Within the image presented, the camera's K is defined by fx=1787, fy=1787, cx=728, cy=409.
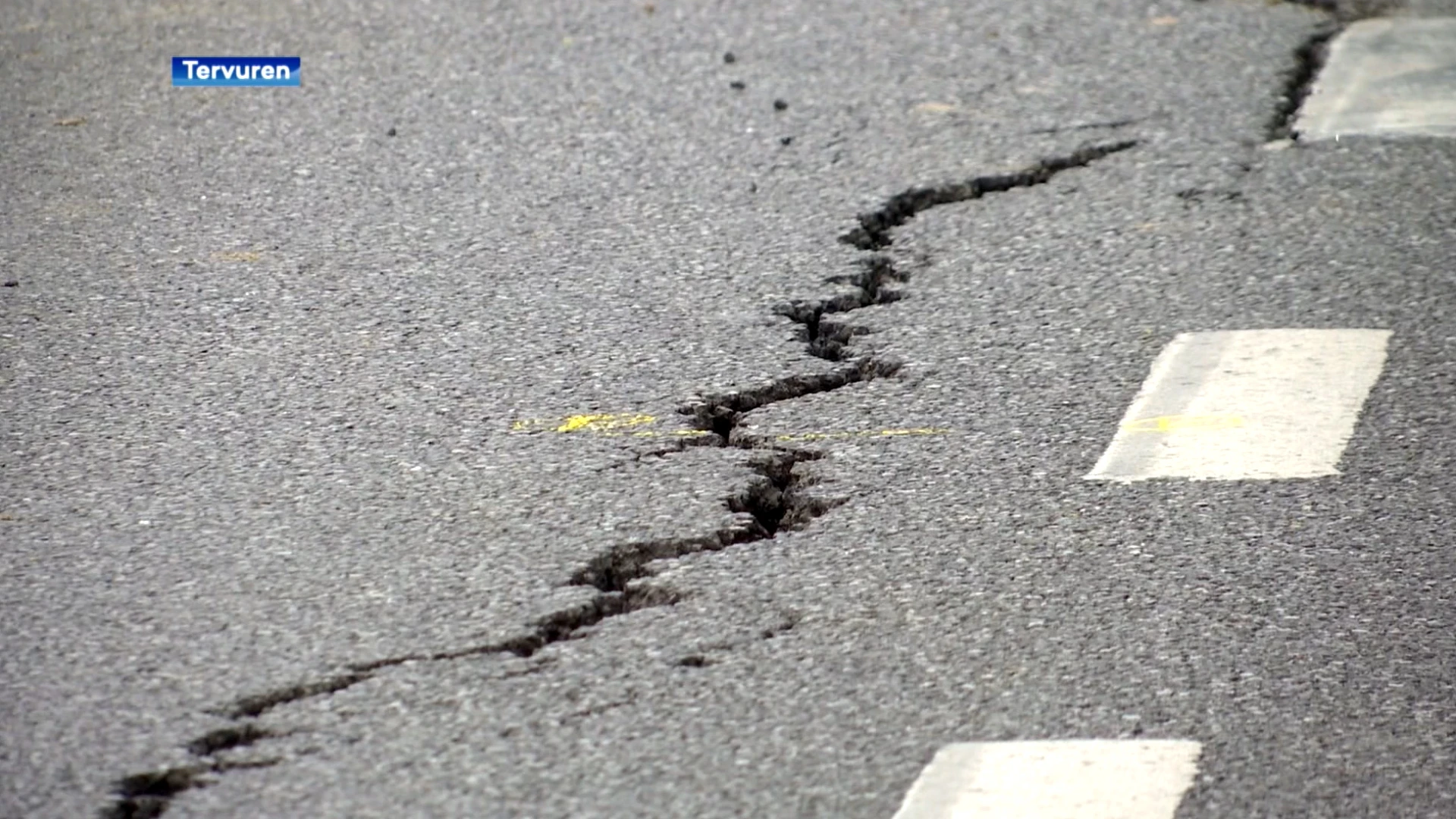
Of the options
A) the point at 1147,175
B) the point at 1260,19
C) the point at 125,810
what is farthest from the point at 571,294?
the point at 1260,19

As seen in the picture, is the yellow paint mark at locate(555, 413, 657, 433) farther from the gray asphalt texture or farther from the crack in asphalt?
the crack in asphalt

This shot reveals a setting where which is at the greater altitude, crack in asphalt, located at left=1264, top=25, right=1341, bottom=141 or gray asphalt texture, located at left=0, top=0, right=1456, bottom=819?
crack in asphalt, located at left=1264, top=25, right=1341, bottom=141

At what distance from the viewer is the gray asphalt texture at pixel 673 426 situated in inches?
99.5

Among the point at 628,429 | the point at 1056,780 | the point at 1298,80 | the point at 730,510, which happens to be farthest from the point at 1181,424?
the point at 1298,80

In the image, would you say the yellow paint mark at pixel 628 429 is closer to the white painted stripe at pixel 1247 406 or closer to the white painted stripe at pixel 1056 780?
the white painted stripe at pixel 1247 406

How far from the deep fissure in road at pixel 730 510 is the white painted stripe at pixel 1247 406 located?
57 centimetres

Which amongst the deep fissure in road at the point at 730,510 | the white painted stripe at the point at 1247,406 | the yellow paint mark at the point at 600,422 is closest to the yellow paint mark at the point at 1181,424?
the white painted stripe at the point at 1247,406

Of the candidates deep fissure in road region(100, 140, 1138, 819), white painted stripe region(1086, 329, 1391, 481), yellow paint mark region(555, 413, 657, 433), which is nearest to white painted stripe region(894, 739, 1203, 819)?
deep fissure in road region(100, 140, 1138, 819)

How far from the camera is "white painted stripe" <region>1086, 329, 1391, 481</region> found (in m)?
3.33

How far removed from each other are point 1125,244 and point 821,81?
1463 millimetres

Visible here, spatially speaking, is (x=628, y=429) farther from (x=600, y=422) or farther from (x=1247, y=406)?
(x=1247, y=406)

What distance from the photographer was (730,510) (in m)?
3.16

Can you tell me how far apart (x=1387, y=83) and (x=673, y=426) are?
3.06m

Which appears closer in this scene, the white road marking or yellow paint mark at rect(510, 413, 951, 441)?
yellow paint mark at rect(510, 413, 951, 441)
